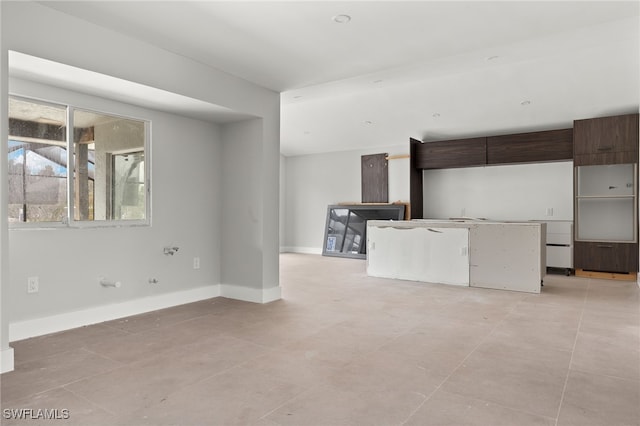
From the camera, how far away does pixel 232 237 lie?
4.53 metres

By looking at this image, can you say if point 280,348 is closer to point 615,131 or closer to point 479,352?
point 479,352

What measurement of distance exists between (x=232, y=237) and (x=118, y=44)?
87.1 inches

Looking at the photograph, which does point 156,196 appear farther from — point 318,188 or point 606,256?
point 606,256

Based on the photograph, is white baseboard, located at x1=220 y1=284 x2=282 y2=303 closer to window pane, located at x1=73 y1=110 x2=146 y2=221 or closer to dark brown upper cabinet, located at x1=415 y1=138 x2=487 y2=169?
window pane, located at x1=73 y1=110 x2=146 y2=221

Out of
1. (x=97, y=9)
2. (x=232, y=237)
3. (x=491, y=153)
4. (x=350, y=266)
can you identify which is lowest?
(x=350, y=266)

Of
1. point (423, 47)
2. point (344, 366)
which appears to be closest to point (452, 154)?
point (423, 47)

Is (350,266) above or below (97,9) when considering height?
below

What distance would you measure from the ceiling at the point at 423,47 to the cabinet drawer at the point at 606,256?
1.90 meters

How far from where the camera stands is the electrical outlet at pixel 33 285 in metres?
3.04

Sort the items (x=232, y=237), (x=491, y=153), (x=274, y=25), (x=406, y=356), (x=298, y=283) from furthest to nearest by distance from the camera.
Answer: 1. (x=491, y=153)
2. (x=298, y=283)
3. (x=232, y=237)
4. (x=274, y=25)
5. (x=406, y=356)

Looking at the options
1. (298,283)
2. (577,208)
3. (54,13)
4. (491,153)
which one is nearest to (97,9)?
(54,13)

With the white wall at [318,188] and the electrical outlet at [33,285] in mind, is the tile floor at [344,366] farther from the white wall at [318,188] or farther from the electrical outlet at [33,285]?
the white wall at [318,188]

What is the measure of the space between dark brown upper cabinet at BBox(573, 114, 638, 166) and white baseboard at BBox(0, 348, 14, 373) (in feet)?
22.1

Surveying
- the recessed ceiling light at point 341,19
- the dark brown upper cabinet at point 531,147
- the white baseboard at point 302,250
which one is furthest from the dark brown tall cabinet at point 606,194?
the white baseboard at point 302,250
